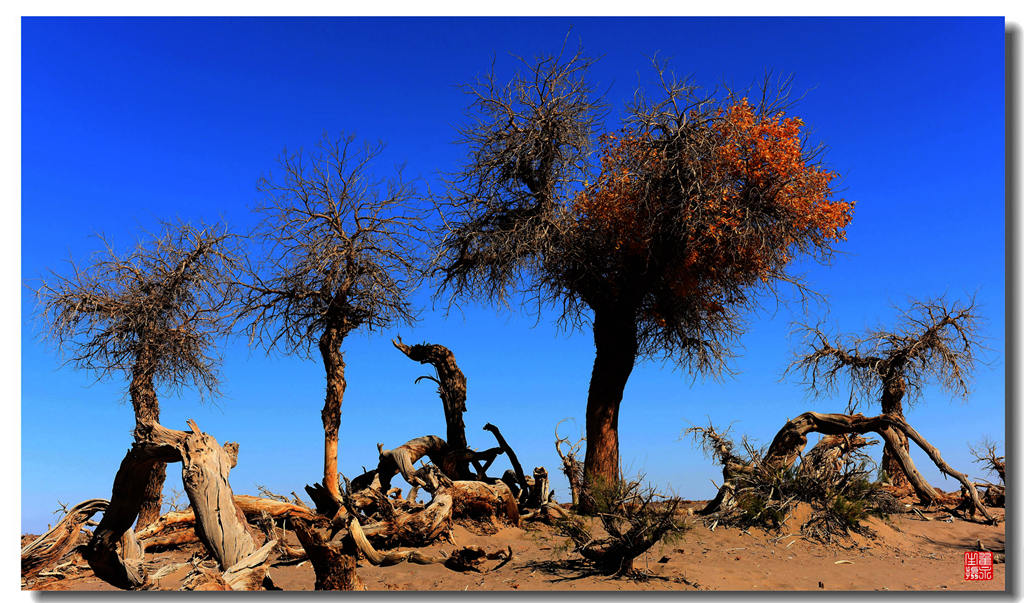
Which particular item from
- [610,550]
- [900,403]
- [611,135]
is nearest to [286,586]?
[610,550]

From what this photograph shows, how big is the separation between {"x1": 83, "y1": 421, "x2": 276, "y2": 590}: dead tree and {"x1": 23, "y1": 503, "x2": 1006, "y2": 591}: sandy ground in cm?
190

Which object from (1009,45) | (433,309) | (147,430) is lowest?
(147,430)

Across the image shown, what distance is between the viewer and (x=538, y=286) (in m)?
16.5

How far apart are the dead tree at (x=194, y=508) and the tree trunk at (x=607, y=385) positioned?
8825mm

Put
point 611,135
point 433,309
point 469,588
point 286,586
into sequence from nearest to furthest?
1. point 469,588
2. point 286,586
3. point 611,135
4. point 433,309

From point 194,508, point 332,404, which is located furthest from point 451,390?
point 194,508

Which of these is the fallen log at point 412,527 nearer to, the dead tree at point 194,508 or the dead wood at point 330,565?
the dead wood at point 330,565

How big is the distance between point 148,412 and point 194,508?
32.5ft

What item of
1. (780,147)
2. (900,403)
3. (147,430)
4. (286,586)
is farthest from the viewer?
(900,403)

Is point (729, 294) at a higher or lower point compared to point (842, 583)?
higher

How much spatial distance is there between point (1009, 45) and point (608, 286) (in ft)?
28.4

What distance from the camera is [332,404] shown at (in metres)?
15.4

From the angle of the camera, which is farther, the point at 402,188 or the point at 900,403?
the point at 900,403

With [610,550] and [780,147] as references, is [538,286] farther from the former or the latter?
[610,550]
